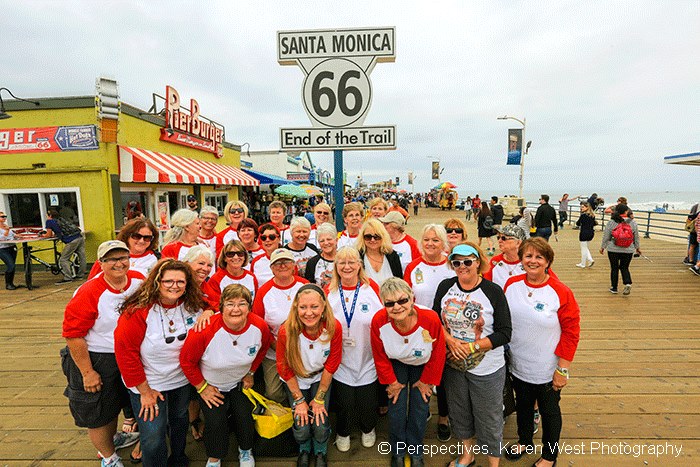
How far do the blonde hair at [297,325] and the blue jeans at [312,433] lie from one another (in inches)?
11.4

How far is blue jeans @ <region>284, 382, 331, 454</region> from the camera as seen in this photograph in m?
2.68

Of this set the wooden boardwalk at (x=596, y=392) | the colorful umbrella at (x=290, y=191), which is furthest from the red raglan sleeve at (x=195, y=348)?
the colorful umbrella at (x=290, y=191)

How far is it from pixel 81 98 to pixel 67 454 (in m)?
8.52

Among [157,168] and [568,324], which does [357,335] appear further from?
[157,168]

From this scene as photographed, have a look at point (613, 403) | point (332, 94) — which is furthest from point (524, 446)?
point (332, 94)

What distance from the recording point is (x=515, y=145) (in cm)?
2236

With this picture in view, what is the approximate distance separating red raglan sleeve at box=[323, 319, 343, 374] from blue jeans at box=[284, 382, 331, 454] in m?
0.22

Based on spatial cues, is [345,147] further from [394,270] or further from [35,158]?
[35,158]

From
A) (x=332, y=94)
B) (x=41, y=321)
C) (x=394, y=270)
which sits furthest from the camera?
(x=41, y=321)

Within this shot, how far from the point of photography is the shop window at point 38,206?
8.79 m

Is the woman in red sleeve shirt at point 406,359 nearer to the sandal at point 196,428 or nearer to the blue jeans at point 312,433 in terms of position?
the blue jeans at point 312,433

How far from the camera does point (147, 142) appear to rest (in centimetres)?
1010

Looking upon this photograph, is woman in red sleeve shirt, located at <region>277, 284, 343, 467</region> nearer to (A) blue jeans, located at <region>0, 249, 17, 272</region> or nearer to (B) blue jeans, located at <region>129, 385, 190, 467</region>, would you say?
(B) blue jeans, located at <region>129, 385, 190, 467</region>

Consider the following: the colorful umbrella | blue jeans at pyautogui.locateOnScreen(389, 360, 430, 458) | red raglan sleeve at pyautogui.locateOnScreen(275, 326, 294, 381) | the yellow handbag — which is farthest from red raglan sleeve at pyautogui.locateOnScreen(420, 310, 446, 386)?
the colorful umbrella
